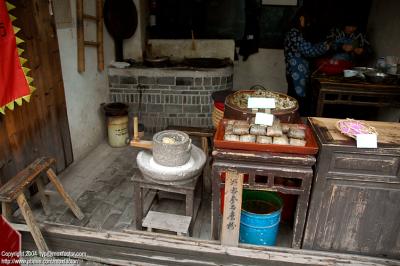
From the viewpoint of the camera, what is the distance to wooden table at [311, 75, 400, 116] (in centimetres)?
464

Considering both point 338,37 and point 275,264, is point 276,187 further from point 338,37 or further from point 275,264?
point 338,37

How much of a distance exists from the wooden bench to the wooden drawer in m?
1.49

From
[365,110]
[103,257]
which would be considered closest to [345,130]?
[103,257]

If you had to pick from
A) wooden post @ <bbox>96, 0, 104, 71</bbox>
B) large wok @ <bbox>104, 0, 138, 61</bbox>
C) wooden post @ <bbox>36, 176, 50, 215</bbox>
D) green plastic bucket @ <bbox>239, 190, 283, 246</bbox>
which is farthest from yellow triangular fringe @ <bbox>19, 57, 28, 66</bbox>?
green plastic bucket @ <bbox>239, 190, 283, 246</bbox>

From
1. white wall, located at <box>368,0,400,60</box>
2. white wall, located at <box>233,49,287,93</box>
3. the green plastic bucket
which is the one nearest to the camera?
the green plastic bucket

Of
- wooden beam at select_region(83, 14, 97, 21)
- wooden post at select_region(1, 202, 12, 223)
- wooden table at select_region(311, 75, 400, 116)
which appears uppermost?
wooden beam at select_region(83, 14, 97, 21)

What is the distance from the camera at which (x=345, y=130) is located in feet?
9.11

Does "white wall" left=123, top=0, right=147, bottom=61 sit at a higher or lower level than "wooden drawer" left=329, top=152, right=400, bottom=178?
higher

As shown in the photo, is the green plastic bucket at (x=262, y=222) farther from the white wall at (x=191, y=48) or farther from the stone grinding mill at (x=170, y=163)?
the white wall at (x=191, y=48)

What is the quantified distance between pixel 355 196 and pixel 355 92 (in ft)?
8.21

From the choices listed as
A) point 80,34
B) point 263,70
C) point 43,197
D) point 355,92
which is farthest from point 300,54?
point 43,197

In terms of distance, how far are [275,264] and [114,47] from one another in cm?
499

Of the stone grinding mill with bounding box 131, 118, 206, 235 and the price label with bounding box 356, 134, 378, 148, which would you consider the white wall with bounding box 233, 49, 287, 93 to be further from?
the price label with bounding box 356, 134, 378, 148

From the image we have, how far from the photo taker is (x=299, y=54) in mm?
5867
